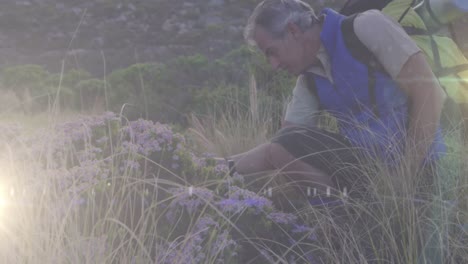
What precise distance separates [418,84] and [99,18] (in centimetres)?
1554

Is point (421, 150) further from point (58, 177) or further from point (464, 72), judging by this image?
point (58, 177)

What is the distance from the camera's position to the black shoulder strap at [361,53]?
2.96m

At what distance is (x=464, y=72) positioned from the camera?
3312 millimetres

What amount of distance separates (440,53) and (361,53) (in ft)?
1.80

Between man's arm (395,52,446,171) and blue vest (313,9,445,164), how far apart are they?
0.16 ft

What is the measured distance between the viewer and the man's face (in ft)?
10.3

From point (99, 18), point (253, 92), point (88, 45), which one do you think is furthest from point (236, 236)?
point (99, 18)

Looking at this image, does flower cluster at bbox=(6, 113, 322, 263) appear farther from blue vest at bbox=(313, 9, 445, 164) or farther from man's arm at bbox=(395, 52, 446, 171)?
man's arm at bbox=(395, 52, 446, 171)

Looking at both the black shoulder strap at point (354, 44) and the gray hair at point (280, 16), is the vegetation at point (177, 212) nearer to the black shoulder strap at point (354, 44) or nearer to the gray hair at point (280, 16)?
the black shoulder strap at point (354, 44)

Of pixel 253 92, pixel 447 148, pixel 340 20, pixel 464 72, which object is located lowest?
pixel 253 92

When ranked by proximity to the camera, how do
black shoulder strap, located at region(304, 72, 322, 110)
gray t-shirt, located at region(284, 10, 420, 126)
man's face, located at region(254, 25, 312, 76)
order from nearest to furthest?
gray t-shirt, located at region(284, 10, 420, 126)
man's face, located at region(254, 25, 312, 76)
black shoulder strap, located at region(304, 72, 322, 110)

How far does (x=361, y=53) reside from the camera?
296 centimetres

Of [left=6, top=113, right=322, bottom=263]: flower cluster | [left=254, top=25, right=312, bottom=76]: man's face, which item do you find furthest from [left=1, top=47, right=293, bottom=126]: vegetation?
[left=6, top=113, right=322, bottom=263]: flower cluster

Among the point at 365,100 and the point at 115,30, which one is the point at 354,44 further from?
the point at 115,30
